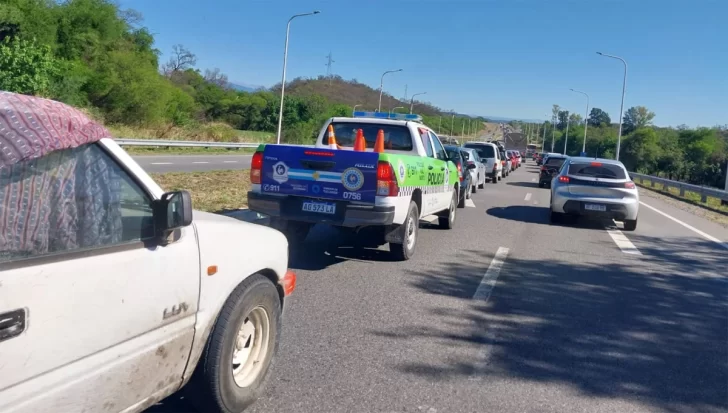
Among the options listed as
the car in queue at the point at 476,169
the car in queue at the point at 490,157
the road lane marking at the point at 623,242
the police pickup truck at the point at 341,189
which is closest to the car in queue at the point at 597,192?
Answer: the road lane marking at the point at 623,242

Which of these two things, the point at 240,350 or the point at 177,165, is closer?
the point at 240,350

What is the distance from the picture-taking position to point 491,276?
8.41 metres

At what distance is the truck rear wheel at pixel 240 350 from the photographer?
3.65 metres

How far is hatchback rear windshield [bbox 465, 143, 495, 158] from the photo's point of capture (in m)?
29.5

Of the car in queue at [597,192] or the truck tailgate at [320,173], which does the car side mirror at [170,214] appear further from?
the car in queue at [597,192]

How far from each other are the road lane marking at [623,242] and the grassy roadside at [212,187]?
7092mm

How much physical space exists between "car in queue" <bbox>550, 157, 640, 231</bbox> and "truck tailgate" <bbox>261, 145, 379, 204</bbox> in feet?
25.1

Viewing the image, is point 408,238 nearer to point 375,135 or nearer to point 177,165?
point 375,135

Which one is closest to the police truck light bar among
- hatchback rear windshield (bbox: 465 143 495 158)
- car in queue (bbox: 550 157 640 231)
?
car in queue (bbox: 550 157 640 231)

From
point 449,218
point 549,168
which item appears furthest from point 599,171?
point 549,168

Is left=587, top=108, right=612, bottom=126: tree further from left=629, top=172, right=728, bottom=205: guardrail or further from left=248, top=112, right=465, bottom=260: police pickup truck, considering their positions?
left=248, top=112, right=465, bottom=260: police pickup truck

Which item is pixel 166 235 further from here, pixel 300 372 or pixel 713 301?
pixel 713 301

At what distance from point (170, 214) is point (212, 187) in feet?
41.0

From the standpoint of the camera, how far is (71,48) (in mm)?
48312
